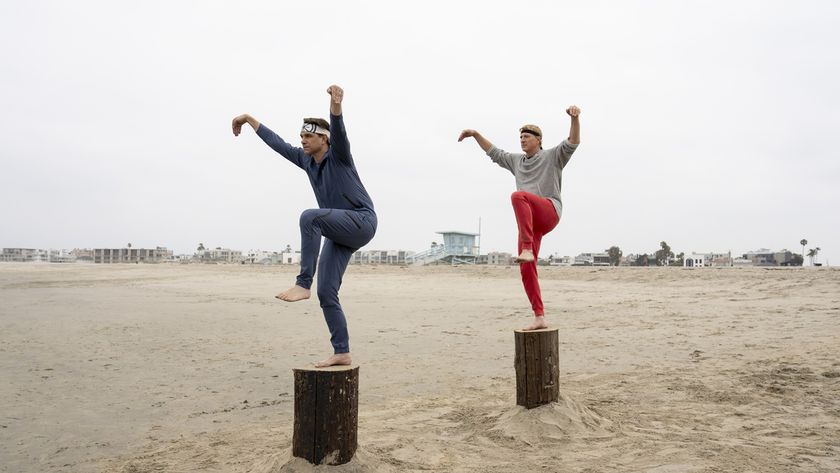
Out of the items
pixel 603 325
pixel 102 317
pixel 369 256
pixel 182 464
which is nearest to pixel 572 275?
pixel 603 325

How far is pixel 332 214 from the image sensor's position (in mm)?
3725

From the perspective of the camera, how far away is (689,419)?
16.6 ft

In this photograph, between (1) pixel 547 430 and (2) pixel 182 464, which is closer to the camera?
(2) pixel 182 464

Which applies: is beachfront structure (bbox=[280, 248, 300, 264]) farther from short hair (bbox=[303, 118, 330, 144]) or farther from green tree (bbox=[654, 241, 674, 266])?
short hair (bbox=[303, 118, 330, 144])

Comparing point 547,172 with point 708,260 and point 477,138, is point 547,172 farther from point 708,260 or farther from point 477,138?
point 708,260

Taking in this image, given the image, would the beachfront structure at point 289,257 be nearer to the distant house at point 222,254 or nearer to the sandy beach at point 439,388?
the distant house at point 222,254

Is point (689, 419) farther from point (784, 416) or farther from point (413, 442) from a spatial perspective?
point (413, 442)

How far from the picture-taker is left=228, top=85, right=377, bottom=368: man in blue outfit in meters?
3.71

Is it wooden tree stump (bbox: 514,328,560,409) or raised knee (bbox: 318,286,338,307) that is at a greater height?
raised knee (bbox: 318,286,338,307)

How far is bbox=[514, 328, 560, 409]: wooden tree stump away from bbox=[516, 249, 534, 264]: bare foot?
0.70 meters

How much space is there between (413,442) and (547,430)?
3.92 feet

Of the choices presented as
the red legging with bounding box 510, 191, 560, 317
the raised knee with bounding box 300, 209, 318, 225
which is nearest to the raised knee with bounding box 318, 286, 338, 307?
the raised knee with bounding box 300, 209, 318, 225

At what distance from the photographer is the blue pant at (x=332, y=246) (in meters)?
3.67

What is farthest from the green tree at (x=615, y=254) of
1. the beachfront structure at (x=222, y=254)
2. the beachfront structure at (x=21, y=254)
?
the beachfront structure at (x=21, y=254)
